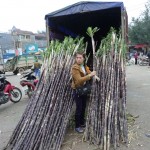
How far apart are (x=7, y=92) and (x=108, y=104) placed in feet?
14.0

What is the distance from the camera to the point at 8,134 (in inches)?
196

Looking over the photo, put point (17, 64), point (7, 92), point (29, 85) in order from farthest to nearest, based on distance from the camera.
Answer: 1. point (17, 64)
2. point (29, 85)
3. point (7, 92)

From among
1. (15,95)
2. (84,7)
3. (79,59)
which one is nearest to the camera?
(79,59)

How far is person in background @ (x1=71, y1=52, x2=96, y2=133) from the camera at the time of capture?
14.3 ft

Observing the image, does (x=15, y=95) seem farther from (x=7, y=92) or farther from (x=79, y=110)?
(x=79, y=110)

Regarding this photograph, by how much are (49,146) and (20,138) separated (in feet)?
1.85

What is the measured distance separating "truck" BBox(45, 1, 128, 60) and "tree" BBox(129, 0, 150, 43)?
2464 centimetres

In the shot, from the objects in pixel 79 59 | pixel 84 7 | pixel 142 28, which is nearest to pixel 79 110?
pixel 79 59

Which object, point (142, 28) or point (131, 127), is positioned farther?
point (142, 28)

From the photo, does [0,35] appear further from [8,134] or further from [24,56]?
[8,134]

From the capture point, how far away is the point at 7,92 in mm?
7543

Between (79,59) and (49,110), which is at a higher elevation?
(79,59)

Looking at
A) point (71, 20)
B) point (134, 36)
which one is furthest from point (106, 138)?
point (134, 36)

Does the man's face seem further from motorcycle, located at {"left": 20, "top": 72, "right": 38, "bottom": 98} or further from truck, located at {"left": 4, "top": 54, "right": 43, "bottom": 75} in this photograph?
truck, located at {"left": 4, "top": 54, "right": 43, "bottom": 75}
